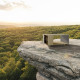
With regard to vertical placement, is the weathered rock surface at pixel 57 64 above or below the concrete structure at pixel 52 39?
below

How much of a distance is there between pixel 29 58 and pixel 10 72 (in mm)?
5102

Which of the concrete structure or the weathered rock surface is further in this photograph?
the concrete structure

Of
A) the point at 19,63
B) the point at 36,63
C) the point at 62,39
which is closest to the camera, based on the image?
the point at 36,63

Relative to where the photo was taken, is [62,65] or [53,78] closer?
[62,65]

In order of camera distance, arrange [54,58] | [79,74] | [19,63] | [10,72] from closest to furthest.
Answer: [79,74]
[54,58]
[10,72]
[19,63]

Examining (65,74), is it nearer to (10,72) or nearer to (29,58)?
(29,58)

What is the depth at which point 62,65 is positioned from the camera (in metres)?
5.95

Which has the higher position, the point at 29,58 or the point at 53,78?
the point at 29,58

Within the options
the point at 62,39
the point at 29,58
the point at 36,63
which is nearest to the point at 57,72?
the point at 36,63

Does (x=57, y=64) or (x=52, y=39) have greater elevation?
(x=52, y=39)

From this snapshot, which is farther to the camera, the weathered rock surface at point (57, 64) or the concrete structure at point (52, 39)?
the concrete structure at point (52, 39)

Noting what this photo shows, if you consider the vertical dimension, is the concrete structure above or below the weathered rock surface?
above

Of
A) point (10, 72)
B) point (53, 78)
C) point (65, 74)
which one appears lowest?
point (10, 72)

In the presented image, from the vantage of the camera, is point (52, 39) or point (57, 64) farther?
point (52, 39)
